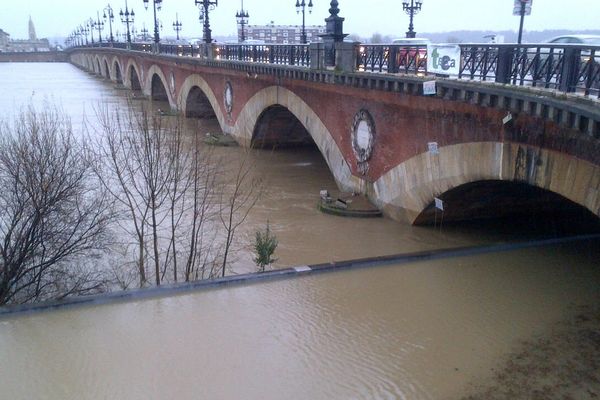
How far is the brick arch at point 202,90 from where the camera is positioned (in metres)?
30.5

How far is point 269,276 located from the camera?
11234 mm

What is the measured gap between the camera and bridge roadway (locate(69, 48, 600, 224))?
902cm

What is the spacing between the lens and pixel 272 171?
22391 mm

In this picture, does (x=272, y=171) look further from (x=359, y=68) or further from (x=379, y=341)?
(x=379, y=341)

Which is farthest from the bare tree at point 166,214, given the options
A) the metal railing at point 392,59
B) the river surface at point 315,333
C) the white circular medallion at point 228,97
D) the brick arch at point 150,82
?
the brick arch at point 150,82

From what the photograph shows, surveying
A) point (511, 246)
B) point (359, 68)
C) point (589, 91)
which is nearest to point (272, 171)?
point (359, 68)

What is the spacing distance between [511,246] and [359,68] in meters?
6.30

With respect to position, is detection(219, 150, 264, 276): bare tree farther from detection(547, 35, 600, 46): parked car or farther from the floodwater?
detection(547, 35, 600, 46): parked car

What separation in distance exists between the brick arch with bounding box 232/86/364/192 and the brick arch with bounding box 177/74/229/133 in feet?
12.7

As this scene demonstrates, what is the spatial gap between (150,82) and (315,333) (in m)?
44.1

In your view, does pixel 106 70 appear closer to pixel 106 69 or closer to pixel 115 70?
pixel 106 69

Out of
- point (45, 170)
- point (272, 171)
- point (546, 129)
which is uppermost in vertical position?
point (546, 129)

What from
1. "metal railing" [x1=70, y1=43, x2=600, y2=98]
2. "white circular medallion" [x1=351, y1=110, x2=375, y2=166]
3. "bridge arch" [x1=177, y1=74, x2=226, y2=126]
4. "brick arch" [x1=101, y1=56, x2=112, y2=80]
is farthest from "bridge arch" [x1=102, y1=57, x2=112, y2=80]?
"white circular medallion" [x1=351, y1=110, x2=375, y2=166]

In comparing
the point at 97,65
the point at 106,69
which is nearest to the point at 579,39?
the point at 106,69
